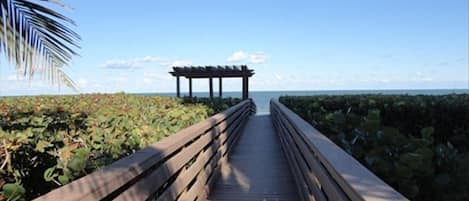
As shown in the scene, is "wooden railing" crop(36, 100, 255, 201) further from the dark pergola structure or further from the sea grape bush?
the dark pergola structure

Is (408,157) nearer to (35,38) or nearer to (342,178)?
(342,178)

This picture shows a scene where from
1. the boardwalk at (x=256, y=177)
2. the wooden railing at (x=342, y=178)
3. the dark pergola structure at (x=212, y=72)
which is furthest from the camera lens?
the dark pergola structure at (x=212, y=72)

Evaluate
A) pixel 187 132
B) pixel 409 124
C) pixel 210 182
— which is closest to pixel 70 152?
pixel 187 132

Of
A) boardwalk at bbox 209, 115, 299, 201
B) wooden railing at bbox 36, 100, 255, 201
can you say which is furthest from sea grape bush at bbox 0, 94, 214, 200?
boardwalk at bbox 209, 115, 299, 201

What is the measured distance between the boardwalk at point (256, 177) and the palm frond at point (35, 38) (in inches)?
96.0

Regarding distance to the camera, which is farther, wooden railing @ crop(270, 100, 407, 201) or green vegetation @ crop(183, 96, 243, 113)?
green vegetation @ crop(183, 96, 243, 113)

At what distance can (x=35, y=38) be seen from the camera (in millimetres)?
3414

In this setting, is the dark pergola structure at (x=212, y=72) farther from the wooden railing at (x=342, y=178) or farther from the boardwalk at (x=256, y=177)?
the wooden railing at (x=342, y=178)

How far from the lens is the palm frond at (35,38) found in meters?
3.21

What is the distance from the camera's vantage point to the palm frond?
3.21m

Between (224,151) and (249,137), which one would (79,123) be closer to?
(224,151)

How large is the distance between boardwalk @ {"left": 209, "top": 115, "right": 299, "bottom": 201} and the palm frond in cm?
244

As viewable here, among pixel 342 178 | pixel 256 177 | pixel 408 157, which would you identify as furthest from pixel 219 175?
pixel 342 178

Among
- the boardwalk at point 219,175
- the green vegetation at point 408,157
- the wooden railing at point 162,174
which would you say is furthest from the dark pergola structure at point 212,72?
the green vegetation at point 408,157
